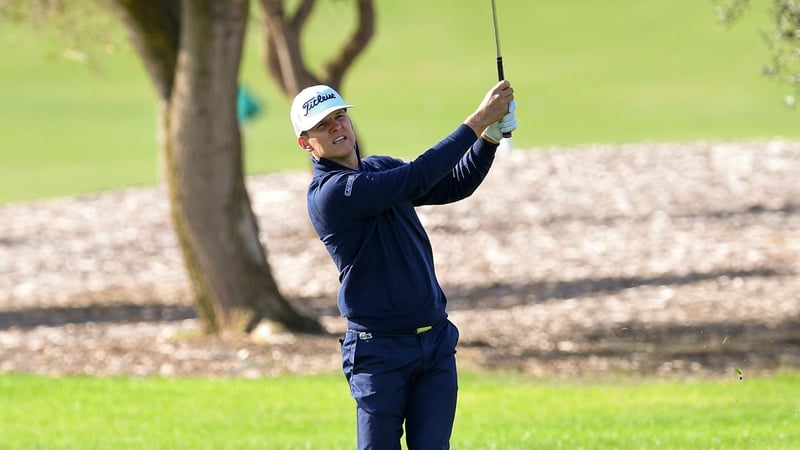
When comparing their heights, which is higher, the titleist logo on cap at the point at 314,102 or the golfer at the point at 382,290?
the titleist logo on cap at the point at 314,102

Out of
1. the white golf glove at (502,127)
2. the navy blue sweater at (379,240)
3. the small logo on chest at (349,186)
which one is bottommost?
the navy blue sweater at (379,240)

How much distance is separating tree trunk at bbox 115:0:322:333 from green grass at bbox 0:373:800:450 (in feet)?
5.52

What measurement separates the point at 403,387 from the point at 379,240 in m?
0.59

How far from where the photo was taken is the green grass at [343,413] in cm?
867

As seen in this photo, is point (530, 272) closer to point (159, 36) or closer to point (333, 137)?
point (159, 36)

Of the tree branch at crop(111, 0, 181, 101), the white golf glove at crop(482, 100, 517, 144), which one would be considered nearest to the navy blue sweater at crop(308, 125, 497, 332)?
the white golf glove at crop(482, 100, 517, 144)

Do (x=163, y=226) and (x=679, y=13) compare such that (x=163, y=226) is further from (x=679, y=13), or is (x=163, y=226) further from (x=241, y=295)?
(x=679, y=13)

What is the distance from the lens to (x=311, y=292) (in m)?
17.3

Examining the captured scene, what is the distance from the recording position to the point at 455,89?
36.2 metres

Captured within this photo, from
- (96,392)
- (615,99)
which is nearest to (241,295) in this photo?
(96,392)

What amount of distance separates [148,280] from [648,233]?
6.76 meters

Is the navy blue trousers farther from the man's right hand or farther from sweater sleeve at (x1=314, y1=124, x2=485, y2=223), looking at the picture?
the man's right hand

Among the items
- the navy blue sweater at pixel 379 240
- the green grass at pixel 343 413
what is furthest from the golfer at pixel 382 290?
the green grass at pixel 343 413

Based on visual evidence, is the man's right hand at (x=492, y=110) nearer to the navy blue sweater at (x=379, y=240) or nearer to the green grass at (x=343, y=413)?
the navy blue sweater at (x=379, y=240)
